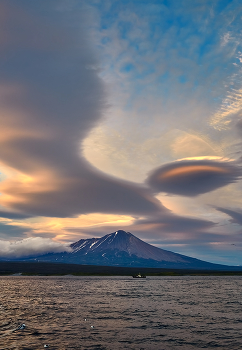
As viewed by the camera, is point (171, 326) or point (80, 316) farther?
point (80, 316)

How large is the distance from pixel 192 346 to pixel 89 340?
12.8 metres

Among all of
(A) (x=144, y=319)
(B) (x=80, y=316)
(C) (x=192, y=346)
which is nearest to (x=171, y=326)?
(A) (x=144, y=319)

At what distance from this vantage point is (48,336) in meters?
43.6

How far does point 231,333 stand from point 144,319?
1634cm

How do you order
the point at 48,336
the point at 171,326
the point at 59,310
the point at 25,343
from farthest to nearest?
1. the point at 59,310
2. the point at 171,326
3. the point at 48,336
4. the point at 25,343

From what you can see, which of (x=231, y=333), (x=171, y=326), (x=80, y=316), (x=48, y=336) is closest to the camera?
→ (x=48, y=336)

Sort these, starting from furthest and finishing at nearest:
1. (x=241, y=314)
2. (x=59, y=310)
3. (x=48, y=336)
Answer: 1. (x=59, y=310)
2. (x=241, y=314)
3. (x=48, y=336)

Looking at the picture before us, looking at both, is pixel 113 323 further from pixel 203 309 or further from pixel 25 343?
pixel 203 309

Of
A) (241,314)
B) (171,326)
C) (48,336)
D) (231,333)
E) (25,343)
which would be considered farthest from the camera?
(241,314)

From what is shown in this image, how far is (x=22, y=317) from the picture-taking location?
60656mm

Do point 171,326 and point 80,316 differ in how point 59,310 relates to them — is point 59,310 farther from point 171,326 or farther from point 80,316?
point 171,326

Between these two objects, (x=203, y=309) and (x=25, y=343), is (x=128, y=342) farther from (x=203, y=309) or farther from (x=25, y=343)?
(x=203, y=309)

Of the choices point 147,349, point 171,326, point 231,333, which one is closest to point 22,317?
point 171,326

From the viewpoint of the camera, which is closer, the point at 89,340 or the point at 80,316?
the point at 89,340
